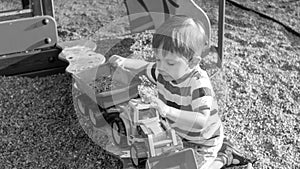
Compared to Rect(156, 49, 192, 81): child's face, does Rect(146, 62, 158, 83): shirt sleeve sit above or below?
below

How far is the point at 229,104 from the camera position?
2.36m

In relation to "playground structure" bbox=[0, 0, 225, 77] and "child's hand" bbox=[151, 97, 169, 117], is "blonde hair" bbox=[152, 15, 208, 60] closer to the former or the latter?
"child's hand" bbox=[151, 97, 169, 117]

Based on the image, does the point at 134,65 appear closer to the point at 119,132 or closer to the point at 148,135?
the point at 119,132

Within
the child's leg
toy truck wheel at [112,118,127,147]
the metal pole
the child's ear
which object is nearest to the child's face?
the child's ear

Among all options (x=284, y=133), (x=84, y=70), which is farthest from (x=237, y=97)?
(x=84, y=70)

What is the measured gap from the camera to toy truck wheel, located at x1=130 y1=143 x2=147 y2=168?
179 centimetres

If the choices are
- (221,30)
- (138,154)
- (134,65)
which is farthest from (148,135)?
(221,30)

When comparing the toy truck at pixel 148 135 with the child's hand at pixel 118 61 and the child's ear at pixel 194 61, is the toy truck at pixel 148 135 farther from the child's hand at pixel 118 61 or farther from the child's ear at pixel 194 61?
the child's hand at pixel 118 61

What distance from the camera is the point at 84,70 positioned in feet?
7.61

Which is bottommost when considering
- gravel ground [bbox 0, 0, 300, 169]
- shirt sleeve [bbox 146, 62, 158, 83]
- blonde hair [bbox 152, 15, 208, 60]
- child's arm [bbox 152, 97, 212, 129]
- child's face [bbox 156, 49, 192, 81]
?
gravel ground [bbox 0, 0, 300, 169]

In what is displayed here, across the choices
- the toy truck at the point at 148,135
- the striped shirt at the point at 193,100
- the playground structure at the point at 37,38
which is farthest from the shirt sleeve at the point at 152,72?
the playground structure at the point at 37,38

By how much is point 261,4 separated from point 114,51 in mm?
1218

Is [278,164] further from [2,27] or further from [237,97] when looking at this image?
[2,27]

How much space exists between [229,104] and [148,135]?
2.40 ft
